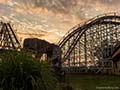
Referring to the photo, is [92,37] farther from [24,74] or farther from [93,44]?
[24,74]

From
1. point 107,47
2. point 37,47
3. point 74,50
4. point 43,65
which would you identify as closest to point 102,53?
point 107,47

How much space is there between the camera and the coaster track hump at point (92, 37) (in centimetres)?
4472

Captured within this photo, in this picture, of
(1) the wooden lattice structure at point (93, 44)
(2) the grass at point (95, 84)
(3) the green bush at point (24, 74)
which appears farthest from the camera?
(1) the wooden lattice structure at point (93, 44)

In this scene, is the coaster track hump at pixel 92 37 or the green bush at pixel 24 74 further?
the coaster track hump at pixel 92 37

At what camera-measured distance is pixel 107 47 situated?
45.0 metres

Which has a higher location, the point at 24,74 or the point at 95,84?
the point at 24,74

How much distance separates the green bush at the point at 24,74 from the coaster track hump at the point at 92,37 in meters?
35.4

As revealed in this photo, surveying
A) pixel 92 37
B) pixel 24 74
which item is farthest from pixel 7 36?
pixel 24 74

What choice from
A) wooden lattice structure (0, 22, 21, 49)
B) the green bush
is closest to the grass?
the green bush

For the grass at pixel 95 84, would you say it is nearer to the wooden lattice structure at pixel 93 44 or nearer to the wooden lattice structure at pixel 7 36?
the wooden lattice structure at pixel 93 44

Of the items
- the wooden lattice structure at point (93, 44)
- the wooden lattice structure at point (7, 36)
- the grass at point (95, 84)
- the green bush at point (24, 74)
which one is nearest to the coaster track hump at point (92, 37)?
the wooden lattice structure at point (93, 44)

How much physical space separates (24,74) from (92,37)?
3748cm

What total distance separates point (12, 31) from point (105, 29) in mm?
15605

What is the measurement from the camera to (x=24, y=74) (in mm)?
8930
